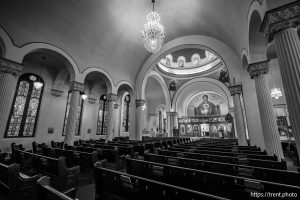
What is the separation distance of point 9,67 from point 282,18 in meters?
9.19

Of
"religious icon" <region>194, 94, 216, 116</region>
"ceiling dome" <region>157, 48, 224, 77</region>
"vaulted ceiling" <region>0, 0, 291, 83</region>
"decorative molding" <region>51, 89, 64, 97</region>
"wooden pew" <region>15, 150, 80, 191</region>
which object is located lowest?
"wooden pew" <region>15, 150, 80, 191</region>

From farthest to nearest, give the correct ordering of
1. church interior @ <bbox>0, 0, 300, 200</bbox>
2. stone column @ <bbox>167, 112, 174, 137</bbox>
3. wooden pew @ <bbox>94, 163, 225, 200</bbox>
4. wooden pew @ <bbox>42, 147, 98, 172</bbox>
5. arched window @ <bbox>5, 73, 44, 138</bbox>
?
stone column @ <bbox>167, 112, 174, 137</bbox>, arched window @ <bbox>5, 73, 44, 138</bbox>, wooden pew @ <bbox>42, 147, 98, 172</bbox>, church interior @ <bbox>0, 0, 300, 200</bbox>, wooden pew @ <bbox>94, 163, 225, 200</bbox>

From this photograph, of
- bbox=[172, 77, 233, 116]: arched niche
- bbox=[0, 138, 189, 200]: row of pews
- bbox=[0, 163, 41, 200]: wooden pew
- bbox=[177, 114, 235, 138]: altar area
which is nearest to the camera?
bbox=[0, 138, 189, 200]: row of pews

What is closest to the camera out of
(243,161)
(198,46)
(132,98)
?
(243,161)

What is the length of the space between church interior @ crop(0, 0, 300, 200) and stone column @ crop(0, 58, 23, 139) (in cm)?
4

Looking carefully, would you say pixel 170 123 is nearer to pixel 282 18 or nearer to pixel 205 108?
pixel 205 108

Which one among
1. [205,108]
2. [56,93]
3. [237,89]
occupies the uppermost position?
[205,108]

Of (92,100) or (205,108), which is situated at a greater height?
(205,108)

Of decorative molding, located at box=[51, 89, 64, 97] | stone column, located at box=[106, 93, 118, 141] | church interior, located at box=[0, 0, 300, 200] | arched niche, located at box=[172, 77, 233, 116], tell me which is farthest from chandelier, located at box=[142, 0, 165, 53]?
arched niche, located at box=[172, 77, 233, 116]

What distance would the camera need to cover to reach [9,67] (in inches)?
221

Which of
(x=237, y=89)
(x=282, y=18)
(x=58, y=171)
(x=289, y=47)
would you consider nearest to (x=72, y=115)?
(x=58, y=171)

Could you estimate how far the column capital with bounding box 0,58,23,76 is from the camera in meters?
5.45

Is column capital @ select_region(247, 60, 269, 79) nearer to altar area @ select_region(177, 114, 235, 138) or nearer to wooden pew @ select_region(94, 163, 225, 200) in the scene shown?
wooden pew @ select_region(94, 163, 225, 200)

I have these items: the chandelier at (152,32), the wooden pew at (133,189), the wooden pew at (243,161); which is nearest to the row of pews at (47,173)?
the wooden pew at (133,189)
